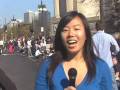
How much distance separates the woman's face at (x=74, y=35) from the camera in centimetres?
392

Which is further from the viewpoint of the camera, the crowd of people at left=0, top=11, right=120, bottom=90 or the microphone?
the crowd of people at left=0, top=11, right=120, bottom=90

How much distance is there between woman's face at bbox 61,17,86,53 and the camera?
3920 mm

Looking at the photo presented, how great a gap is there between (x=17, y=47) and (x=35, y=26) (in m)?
23.7

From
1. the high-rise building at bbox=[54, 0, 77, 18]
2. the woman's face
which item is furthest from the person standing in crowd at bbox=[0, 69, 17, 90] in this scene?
the high-rise building at bbox=[54, 0, 77, 18]

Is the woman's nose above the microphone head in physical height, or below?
above

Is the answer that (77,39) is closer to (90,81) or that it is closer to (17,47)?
(90,81)

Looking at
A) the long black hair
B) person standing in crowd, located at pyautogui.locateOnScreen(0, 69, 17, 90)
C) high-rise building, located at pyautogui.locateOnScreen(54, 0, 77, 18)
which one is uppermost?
high-rise building, located at pyautogui.locateOnScreen(54, 0, 77, 18)

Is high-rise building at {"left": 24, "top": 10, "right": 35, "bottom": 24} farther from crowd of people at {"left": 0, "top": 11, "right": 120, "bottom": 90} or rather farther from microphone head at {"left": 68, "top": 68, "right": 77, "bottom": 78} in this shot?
microphone head at {"left": 68, "top": 68, "right": 77, "bottom": 78}

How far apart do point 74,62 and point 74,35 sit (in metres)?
0.21

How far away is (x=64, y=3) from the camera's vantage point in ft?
313

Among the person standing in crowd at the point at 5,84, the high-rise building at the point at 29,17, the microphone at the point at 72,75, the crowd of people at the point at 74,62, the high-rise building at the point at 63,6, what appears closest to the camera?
the microphone at the point at 72,75

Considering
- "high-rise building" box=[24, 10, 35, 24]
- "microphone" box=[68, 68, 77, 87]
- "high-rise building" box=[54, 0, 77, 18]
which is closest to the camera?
"microphone" box=[68, 68, 77, 87]

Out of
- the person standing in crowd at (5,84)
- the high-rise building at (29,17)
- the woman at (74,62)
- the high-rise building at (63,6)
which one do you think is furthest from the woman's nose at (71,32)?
the high-rise building at (29,17)

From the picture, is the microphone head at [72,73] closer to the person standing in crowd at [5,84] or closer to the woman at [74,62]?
the woman at [74,62]
